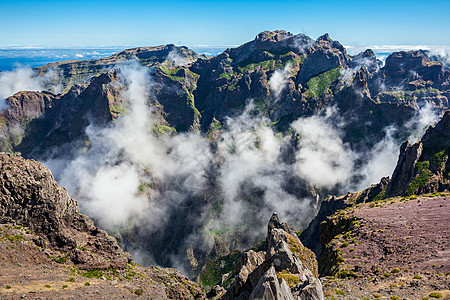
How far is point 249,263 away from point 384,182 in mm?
134665

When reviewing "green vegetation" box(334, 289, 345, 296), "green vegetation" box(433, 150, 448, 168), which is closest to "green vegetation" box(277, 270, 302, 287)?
"green vegetation" box(334, 289, 345, 296)

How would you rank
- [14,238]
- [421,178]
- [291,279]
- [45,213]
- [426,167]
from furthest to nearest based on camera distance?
[426,167]
[421,178]
[45,213]
[14,238]
[291,279]

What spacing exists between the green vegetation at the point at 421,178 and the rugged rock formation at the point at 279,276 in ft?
220

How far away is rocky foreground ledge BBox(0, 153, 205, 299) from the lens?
54.4m

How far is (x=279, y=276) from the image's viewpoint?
52094 mm

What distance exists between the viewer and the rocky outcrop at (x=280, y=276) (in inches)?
1570

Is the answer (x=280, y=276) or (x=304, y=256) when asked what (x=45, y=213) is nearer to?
(x=280, y=276)

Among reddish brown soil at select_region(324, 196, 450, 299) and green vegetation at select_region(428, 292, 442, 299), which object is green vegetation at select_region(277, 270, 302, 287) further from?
green vegetation at select_region(428, 292, 442, 299)

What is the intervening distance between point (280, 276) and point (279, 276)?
0.80 ft

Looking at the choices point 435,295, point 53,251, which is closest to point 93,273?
point 53,251

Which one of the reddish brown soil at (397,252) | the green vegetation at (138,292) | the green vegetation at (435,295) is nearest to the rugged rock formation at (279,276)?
the reddish brown soil at (397,252)

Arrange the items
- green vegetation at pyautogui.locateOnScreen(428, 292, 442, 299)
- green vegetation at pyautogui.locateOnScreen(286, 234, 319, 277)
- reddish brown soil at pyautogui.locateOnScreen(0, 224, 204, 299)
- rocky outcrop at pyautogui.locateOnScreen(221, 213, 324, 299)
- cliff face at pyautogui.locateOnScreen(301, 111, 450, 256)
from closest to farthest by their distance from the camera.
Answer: rocky outcrop at pyautogui.locateOnScreen(221, 213, 324, 299) → green vegetation at pyautogui.locateOnScreen(428, 292, 442, 299) → reddish brown soil at pyautogui.locateOnScreen(0, 224, 204, 299) → green vegetation at pyautogui.locateOnScreen(286, 234, 319, 277) → cliff face at pyautogui.locateOnScreen(301, 111, 450, 256)

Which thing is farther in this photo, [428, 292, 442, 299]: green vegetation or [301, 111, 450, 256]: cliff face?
[301, 111, 450, 256]: cliff face

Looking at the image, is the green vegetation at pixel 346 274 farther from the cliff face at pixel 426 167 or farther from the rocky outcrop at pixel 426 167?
the rocky outcrop at pixel 426 167
